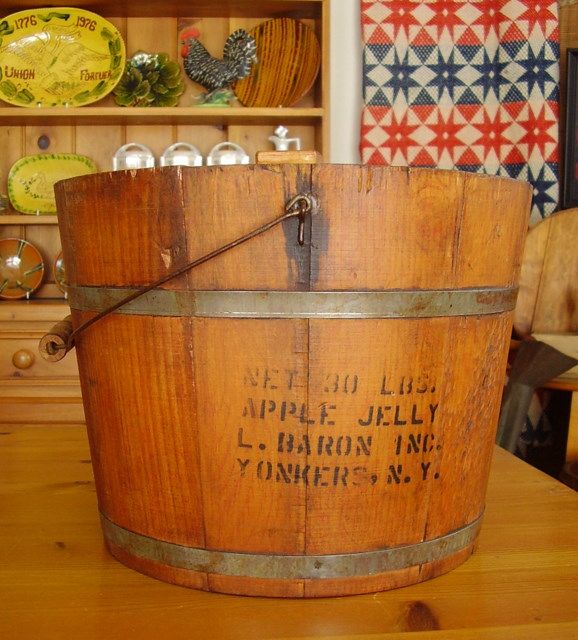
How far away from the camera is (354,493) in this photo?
0.66m

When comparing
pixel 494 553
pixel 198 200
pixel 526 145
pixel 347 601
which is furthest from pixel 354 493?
pixel 526 145

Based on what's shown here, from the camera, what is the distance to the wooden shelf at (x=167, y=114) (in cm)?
230

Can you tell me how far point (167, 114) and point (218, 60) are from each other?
0.93ft

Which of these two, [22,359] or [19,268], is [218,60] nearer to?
[19,268]

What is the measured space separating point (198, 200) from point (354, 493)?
1.03 feet

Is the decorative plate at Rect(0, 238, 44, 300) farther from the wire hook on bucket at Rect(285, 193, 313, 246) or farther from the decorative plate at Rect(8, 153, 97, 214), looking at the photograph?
the wire hook on bucket at Rect(285, 193, 313, 246)

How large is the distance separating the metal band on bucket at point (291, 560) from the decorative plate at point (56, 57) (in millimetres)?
2043

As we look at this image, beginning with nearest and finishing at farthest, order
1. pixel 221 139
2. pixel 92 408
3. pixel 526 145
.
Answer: pixel 92 408 → pixel 526 145 → pixel 221 139

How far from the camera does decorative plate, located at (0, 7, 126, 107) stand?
7.87 ft

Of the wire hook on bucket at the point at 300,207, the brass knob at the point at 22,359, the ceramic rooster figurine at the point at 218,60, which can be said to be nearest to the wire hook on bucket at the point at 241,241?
the wire hook on bucket at the point at 300,207

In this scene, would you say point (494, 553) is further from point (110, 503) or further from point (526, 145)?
point (526, 145)

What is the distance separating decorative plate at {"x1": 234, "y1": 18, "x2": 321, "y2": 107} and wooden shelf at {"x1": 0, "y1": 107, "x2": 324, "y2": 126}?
76 mm

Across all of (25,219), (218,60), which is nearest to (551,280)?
(218,60)

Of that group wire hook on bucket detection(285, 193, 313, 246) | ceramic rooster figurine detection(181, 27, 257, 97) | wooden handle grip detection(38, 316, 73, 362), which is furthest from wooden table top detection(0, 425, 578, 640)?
ceramic rooster figurine detection(181, 27, 257, 97)
